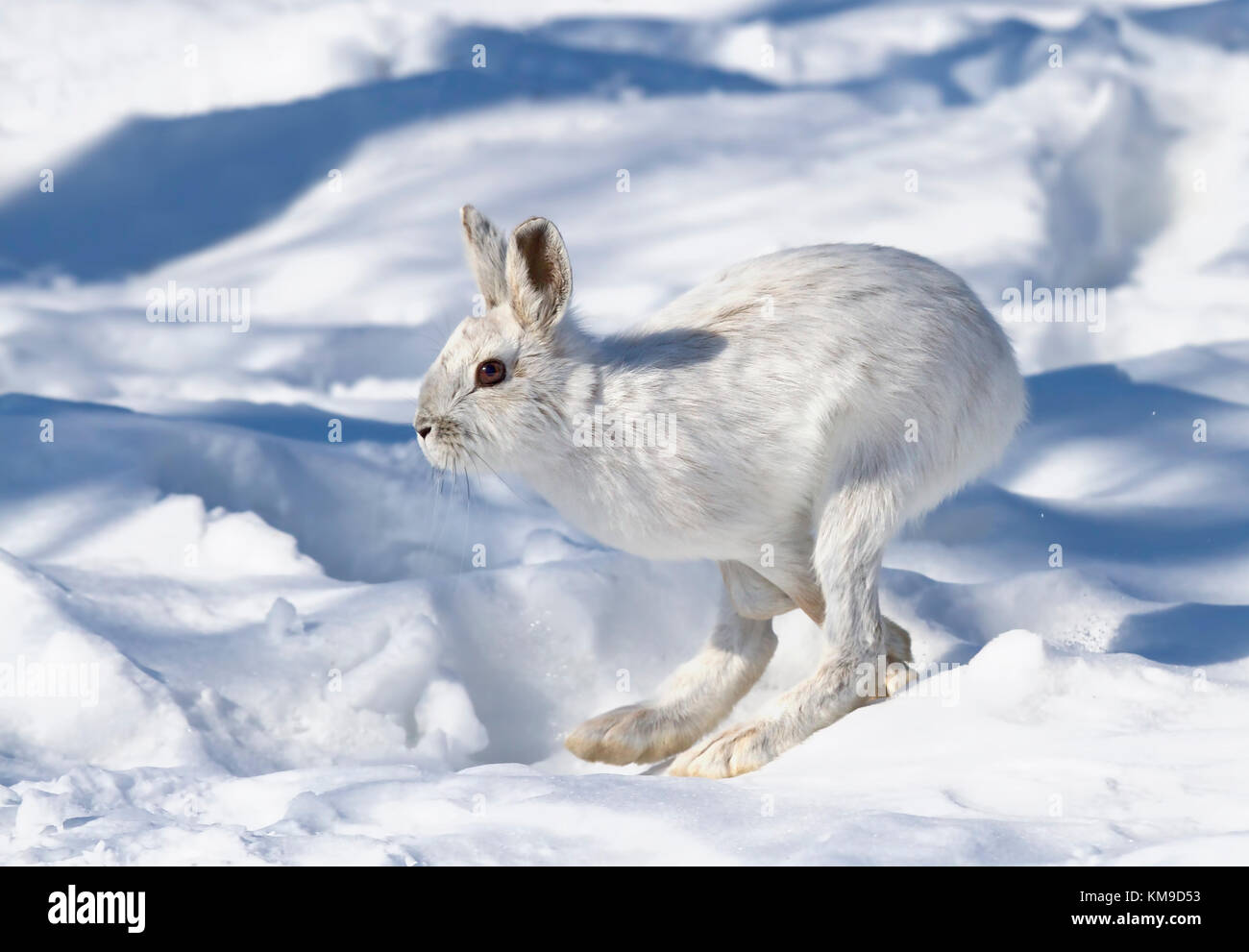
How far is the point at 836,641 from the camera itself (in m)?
3.38

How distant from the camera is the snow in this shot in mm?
2775

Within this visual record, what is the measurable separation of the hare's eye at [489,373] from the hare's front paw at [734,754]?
3.23ft

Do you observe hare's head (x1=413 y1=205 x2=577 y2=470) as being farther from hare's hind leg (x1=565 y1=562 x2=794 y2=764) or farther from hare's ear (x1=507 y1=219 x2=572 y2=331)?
hare's hind leg (x1=565 y1=562 x2=794 y2=764)

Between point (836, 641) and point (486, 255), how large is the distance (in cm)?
123

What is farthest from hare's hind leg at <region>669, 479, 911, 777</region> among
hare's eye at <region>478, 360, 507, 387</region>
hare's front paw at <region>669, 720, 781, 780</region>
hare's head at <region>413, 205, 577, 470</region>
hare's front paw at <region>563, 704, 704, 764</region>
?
hare's eye at <region>478, 360, 507, 387</region>

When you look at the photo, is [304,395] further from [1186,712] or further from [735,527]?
[1186,712]

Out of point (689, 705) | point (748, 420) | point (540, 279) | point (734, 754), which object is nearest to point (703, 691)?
point (689, 705)

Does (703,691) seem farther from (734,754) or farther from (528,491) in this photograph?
(528,491)

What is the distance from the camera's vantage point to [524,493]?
5488 mm

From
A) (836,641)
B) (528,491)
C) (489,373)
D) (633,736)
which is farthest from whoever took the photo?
(528,491)

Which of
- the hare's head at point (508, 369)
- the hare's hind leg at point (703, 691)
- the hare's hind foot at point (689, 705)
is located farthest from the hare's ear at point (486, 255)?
the hare's hind foot at point (689, 705)

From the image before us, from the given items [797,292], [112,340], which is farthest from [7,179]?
[797,292]

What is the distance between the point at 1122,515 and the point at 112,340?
4.74 metres

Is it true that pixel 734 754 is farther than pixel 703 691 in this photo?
No
